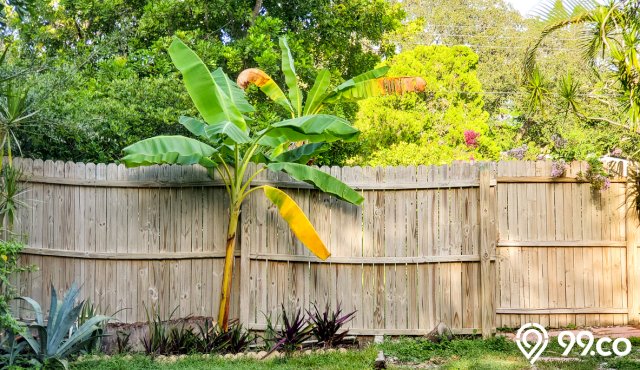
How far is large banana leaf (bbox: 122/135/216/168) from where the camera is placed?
8.16 meters

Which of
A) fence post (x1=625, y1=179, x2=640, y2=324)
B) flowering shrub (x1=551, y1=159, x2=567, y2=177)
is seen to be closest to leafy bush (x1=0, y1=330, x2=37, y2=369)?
flowering shrub (x1=551, y1=159, x2=567, y2=177)

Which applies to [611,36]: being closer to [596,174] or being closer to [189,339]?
[596,174]

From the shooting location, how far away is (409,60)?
22422mm

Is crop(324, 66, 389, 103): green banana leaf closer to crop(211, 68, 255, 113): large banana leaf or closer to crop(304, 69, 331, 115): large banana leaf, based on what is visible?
crop(304, 69, 331, 115): large banana leaf

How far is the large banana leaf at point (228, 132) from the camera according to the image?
7.73 metres

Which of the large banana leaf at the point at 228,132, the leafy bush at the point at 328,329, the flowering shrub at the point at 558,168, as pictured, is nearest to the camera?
the large banana leaf at the point at 228,132

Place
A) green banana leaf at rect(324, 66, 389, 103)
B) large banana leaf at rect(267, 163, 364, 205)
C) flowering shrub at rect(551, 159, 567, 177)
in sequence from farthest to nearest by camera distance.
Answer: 1. green banana leaf at rect(324, 66, 389, 103)
2. flowering shrub at rect(551, 159, 567, 177)
3. large banana leaf at rect(267, 163, 364, 205)

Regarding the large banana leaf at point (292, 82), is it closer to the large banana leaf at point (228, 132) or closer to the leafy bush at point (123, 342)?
the large banana leaf at point (228, 132)

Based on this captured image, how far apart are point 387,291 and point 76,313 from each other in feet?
12.4

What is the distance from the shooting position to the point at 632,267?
31.1 ft

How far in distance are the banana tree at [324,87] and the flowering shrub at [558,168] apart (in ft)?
7.95

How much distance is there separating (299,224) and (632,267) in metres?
4.52

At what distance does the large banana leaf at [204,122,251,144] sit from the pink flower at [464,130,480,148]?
45.8 ft

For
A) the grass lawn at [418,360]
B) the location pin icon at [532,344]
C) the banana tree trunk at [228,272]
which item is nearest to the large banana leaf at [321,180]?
the banana tree trunk at [228,272]
